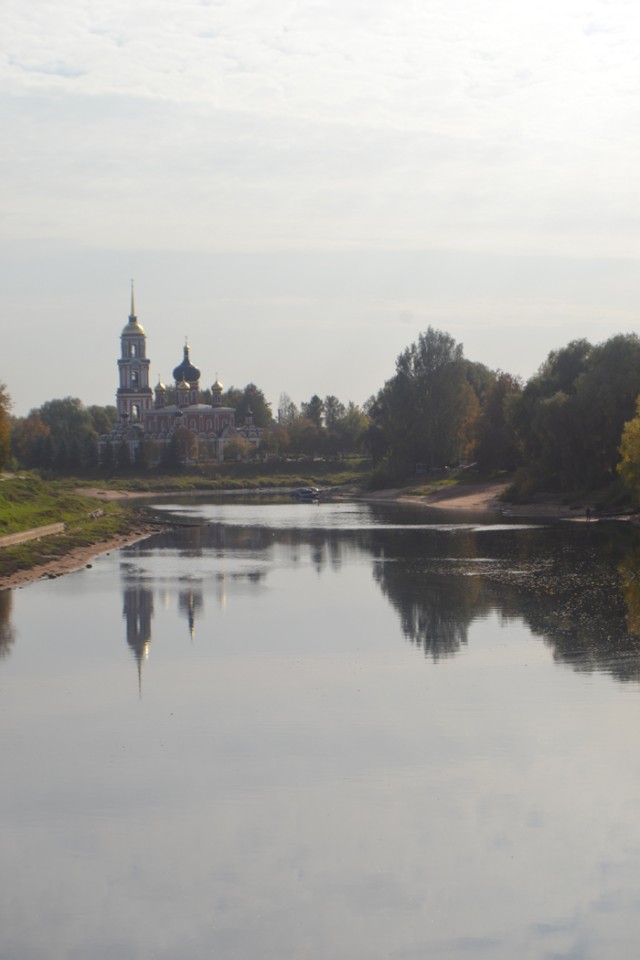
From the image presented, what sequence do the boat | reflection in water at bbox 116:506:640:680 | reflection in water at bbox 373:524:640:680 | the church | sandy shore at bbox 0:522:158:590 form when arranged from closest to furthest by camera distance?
reflection in water at bbox 373:524:640:680
reflection in water at bbox 116:506:640:680
sandy shore at bbox 0:522:158:590
the boat
the church

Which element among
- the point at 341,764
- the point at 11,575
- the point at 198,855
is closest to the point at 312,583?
the point at 11,575

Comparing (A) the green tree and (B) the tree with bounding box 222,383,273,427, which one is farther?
(B) the tree with bounding box 222,383,273,427

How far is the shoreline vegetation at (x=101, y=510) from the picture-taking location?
45.9m

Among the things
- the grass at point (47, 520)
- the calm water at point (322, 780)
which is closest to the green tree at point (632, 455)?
the calm water at point (322, 780)

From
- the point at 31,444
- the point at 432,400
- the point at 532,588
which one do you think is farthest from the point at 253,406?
the point at 532,588

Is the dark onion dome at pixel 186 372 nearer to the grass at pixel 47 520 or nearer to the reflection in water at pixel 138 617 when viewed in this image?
the grass at pixel 47 520

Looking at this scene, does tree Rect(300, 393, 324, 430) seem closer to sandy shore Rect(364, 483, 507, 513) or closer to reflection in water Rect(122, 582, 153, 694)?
sandy shore Rect(364, 483, 507, 513)

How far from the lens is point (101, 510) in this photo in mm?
75125

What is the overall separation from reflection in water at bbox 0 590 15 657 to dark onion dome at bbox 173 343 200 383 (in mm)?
127920

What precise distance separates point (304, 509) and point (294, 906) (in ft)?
266

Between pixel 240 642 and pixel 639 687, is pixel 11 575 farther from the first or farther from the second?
pixel 639 687

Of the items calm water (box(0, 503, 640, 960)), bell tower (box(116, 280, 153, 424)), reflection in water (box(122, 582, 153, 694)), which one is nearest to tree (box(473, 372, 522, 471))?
reflection in water (box(122, 582, 153, 694))

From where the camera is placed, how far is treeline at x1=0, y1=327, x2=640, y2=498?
6681 centimetres

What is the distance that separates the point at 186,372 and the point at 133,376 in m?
8.54
